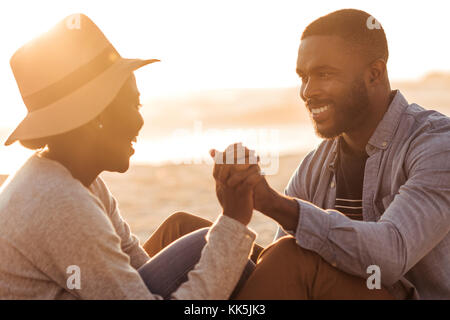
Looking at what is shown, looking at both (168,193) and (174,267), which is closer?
(174,267)

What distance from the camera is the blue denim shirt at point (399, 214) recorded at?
2592 millimetres

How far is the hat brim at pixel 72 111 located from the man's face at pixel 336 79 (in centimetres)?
137

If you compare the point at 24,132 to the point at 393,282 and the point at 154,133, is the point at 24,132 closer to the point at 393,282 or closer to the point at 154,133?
the point at 393,282

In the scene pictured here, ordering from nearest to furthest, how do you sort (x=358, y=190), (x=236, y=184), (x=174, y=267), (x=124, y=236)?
1. (x=236, y=184)
2. (x=174, y=267)
3. (x=124, y=236)
4. (x=358, y=190)

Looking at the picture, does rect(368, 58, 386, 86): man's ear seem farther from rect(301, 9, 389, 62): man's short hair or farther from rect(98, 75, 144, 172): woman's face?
Result: rect(98, 75, 144, 172): woman's face

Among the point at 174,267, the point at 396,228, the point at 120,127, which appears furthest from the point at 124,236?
the point at 396,228

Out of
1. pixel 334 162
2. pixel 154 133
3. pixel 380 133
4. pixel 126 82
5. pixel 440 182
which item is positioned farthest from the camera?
pixel 154 133

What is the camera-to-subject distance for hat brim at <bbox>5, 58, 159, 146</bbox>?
239 cm

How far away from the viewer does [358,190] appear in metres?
3.46

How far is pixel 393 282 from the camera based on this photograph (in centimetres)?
267

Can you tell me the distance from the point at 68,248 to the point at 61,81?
773 mm

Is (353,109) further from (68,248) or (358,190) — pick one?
(68,248)
